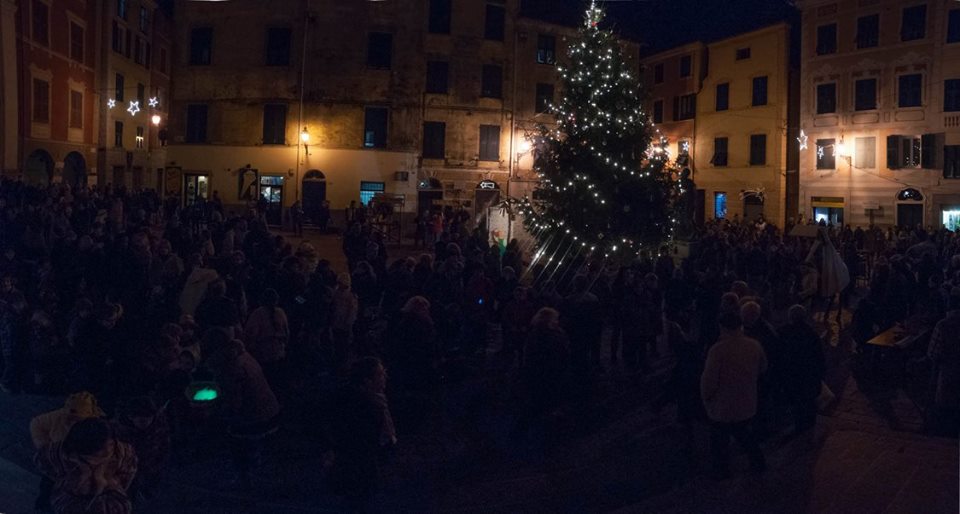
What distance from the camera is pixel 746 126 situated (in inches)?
1588

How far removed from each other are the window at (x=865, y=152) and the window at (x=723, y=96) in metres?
8.22

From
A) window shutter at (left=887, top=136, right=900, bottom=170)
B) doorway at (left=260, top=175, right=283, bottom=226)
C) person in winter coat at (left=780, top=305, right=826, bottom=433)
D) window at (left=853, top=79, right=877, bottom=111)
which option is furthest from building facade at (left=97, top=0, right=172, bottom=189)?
window shutter at (left=887, top=136, right=900, bottom=170)

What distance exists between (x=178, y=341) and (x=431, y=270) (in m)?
5.16

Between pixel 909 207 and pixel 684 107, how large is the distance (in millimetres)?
14502

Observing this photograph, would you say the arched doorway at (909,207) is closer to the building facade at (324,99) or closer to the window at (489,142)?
the building facade at (324,99)

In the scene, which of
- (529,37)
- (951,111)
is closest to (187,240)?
(529,37)

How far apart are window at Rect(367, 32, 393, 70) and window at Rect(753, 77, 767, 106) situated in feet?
61.4

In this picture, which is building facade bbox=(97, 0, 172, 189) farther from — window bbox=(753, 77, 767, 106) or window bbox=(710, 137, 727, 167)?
window bbox=(753, 77, 767, 106)

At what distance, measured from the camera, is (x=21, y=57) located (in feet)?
96.5

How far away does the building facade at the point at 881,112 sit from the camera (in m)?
31.7

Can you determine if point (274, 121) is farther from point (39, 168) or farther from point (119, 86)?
point (119, 86)

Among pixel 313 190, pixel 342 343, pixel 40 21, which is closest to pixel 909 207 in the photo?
pixel 313 190

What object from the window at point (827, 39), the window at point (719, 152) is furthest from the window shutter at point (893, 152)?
the window at point (719, 152)

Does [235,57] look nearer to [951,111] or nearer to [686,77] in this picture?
[686,77]
